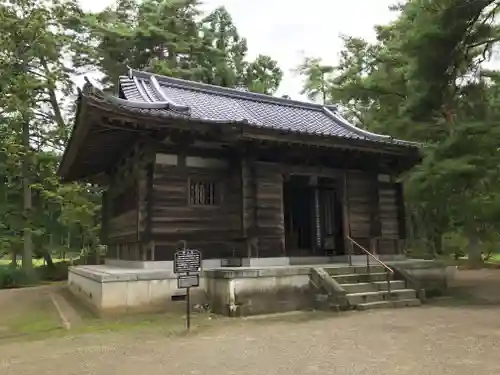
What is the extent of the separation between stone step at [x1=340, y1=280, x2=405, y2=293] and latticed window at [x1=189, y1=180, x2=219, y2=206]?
13.2ft

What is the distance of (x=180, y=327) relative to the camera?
834cm

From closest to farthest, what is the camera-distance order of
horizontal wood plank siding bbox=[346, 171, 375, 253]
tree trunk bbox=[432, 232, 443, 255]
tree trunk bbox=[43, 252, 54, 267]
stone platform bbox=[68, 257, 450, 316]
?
stone platform bbox=[68, 257, 450, 316] → horizontal wood plank siding bbox=[346, 171, 375, 253] → tree trunk bbox=[43, 252, 54, 267] → tree trunk bbox=[432, 232, 443, 255]

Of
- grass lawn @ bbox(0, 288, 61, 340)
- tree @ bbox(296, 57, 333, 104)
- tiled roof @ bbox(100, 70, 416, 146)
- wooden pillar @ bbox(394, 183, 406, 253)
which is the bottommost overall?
grass lawn @ bbox(0, 288, 61, 340)

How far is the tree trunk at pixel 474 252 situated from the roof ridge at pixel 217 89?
14112 millimetres

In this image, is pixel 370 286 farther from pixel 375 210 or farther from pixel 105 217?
pixel 105 217

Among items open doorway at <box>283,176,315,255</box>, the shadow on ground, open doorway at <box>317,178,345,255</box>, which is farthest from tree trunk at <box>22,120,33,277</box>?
the shadow on ground

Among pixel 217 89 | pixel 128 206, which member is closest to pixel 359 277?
pixel 128 206

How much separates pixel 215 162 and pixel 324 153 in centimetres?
324

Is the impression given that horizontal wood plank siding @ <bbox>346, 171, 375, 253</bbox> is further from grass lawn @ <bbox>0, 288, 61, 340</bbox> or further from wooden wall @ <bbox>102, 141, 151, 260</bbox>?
grass lawn @ <bbox>0, 288, 61, 340</bbox>

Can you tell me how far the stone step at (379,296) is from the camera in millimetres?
9922

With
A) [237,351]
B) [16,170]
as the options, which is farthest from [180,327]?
[16,170]

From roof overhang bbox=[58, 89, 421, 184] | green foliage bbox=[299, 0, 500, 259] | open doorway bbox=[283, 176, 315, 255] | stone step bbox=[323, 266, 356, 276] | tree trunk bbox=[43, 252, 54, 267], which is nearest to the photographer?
roof overhang bbox=[58, 89, 421, 184]

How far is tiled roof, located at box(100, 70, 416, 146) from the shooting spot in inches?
533

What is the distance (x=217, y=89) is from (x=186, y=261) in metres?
9.54
